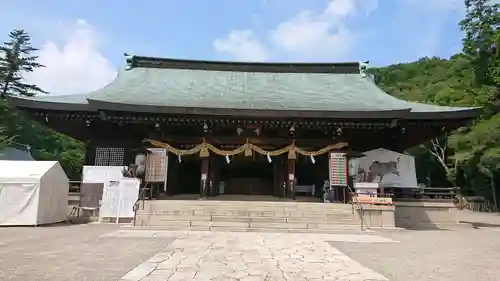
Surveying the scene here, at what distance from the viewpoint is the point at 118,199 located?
1234 centimetres

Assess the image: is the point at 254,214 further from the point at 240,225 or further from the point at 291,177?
the point at 291,177

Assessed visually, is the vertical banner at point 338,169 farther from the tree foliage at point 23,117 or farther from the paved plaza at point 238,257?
the tree foliage at point 23,117

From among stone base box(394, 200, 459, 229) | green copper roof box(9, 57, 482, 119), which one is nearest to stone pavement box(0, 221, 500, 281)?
stone base box(394, 200, 459, 229)

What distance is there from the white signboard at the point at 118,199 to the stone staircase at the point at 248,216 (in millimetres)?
842

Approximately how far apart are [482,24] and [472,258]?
31857 millimetres

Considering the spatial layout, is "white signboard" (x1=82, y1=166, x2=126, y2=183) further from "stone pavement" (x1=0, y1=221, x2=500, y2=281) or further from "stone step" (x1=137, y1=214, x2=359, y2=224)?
"stone pavement" (x1=0, y1=221, x2=500, y2=281)

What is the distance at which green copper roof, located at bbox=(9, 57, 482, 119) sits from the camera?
545 inches

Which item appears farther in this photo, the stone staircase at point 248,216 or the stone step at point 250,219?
the stone step at point 250,219

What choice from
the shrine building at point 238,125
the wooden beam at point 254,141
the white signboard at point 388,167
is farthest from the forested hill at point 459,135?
the wooden beam at point 254,141

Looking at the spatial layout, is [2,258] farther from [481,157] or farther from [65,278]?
[481,157]

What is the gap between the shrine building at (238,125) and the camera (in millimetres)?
13195

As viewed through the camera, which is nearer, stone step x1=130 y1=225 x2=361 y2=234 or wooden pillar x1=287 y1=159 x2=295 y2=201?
stone step x1=130 y1=225 x2=361 y2=234

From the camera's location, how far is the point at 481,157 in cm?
2244

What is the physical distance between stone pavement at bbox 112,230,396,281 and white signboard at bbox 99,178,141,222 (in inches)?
144
